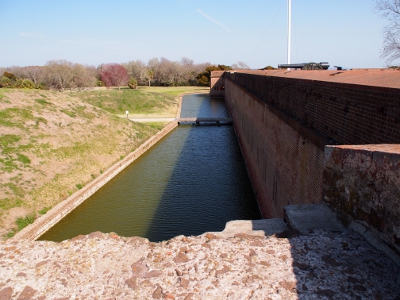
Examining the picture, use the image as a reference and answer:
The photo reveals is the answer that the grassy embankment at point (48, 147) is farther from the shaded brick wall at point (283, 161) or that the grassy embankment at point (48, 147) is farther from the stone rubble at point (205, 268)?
the stone rubble at point (205, 268)

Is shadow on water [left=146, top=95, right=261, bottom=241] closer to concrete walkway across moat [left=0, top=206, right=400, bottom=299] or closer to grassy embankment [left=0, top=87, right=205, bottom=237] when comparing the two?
grassy embankment [left=0, top=87, right=205, bottom=237]

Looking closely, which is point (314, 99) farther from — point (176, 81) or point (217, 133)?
point (176, 81)

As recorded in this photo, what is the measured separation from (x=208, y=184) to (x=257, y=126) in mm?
3163

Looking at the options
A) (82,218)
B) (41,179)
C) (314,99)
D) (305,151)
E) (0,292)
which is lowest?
(82,218)

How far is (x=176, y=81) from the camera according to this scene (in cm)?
7381

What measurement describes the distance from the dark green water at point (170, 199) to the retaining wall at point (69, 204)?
202 mm

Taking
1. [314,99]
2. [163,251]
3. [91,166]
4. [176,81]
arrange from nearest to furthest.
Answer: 1. [163,251]
2. [314,99]
3. [91,166]
4. [176,81]

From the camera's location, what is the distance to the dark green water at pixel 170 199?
9.95 m

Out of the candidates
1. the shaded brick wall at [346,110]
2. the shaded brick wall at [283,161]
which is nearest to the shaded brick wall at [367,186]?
the shaded brick wall at [346,110]

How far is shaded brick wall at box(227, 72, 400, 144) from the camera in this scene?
10.8ft

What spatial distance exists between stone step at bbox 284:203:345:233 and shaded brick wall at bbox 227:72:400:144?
37.6 inches

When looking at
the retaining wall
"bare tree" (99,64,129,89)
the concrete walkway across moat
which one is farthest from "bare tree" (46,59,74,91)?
the concrete walkway across moat

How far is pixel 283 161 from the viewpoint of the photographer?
7.31 m

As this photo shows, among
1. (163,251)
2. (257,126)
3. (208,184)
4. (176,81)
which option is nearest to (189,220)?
(208,184)
